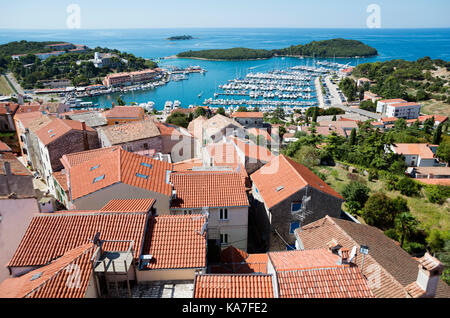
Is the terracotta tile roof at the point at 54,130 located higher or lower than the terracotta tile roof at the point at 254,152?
higher

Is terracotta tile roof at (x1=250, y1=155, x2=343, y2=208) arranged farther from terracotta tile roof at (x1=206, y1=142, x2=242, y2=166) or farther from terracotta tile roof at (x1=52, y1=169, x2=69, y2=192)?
terracotta tile roof at (x1=52, y1=169, x2=69, y2=192)

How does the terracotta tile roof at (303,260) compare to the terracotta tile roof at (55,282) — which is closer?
the terracotta tile roof at (55,282)

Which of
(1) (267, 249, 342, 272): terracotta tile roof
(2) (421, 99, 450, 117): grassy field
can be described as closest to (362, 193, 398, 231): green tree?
(1) (267, 249, 342, 272): terracotta tile roof

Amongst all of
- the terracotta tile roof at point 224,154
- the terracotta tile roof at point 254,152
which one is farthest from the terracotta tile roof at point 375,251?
the terracotta tile roof at point 224,154

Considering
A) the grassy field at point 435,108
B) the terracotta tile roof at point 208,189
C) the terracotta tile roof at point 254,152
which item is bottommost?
the grassy field at point 435,108

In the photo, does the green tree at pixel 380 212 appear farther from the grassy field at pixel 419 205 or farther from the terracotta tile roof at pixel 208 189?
the terracotta tile roof at pixel 208 189

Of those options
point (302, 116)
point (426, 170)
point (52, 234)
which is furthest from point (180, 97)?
point (52, 234)

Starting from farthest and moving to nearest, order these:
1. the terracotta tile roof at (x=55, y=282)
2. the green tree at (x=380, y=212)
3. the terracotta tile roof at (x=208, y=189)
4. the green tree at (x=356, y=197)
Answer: the green tree at (x=356, y=197) < the green tree at (x=380, y=212) < the terracotta tile roof at (x=208, y=189) < the terracotta tile roof at (x=55, y=282)
